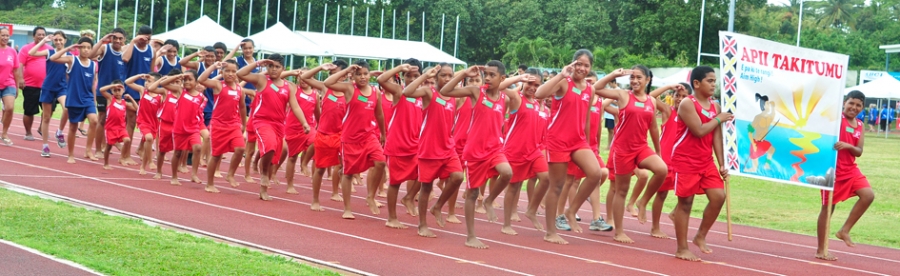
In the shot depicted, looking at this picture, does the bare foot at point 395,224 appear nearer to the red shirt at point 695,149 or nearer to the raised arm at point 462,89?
the raised arm at point 462,89

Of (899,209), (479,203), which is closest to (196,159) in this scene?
(479,203)

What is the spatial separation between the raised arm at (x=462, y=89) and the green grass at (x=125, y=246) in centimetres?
257

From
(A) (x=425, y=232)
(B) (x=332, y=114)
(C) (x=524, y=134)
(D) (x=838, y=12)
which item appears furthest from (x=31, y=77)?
(D) (x=838, y=12)

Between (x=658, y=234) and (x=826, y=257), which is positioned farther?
(x=658, y=234)

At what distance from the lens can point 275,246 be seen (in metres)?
9.38

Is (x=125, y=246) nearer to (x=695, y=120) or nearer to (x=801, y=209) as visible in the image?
(x=695, y=120)

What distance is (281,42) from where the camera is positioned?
34.1 meters

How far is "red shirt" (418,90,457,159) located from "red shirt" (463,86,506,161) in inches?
8.4

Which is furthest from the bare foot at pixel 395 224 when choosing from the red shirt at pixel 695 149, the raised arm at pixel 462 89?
the red shirt at pixel 695 149

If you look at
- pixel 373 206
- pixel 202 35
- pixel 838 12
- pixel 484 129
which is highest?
pixel 838 12

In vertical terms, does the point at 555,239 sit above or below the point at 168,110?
below

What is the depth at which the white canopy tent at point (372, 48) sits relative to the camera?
39844mm

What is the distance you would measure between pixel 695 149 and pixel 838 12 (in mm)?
87225

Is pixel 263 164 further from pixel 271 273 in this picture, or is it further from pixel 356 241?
pixel 271 273
